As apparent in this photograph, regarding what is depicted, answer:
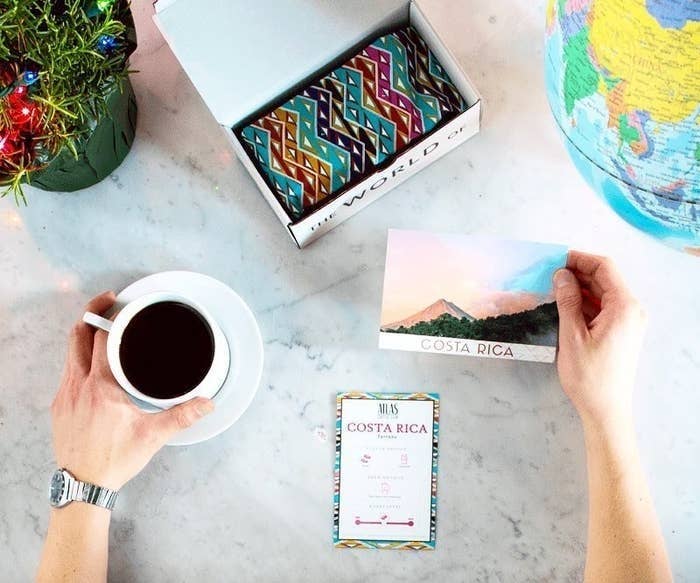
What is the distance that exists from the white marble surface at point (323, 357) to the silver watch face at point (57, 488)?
0.08m

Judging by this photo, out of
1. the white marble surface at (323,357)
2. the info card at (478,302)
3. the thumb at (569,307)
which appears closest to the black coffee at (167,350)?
the white marble surface at (323,357)

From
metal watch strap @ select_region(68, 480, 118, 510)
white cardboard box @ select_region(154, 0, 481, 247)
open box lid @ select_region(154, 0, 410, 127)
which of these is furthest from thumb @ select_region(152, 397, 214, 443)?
open box lid @ select_region(154, 0, 410, 127)

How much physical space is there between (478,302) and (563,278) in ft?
0.35

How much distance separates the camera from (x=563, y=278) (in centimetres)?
97

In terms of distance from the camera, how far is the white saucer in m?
0.97

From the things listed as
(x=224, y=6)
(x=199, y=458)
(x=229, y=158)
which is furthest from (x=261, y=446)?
(x=224, y=6)

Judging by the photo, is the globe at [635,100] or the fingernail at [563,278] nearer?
the globe at [635,100]

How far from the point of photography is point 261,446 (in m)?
1.02

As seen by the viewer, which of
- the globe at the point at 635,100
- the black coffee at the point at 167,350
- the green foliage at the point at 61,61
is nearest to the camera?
the globe at the point at 635,100

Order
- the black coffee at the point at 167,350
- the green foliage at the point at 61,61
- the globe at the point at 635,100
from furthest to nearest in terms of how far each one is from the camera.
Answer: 1. the black coffee at the point at 167,350
2. the green foliage at the point at 61,61
3. the globe at the point at 635,100

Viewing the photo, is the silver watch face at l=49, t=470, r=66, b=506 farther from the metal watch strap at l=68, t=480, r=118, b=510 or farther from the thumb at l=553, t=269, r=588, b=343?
the thumb at l=553, t=269, r=588, b=343

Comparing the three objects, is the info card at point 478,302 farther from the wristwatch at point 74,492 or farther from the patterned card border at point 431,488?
the wristwatch at point 74,492

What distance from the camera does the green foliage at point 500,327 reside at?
3.26 ft

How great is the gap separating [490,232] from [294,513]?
0.44m
